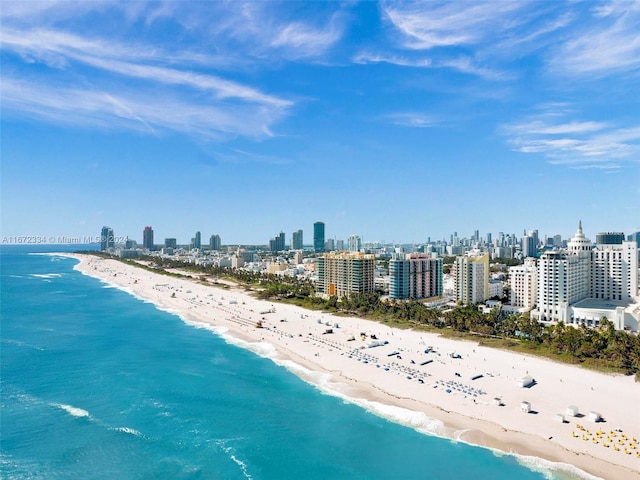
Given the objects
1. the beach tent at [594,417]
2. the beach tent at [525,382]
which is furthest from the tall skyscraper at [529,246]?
the beach tent at [594,417]

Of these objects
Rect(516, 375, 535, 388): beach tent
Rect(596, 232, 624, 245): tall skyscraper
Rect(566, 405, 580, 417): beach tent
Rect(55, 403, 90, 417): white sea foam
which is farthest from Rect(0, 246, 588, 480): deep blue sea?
Rect(596, 232, 624, 245): tall skyscraper

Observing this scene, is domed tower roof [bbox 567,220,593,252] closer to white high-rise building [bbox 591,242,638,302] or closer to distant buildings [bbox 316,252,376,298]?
white high-rise building [bbox 591,242,638,302]

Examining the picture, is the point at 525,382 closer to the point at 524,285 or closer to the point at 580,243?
the point at 524,285

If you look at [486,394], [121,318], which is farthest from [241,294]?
[486,394]

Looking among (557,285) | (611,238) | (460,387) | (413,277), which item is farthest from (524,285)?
(611,238)

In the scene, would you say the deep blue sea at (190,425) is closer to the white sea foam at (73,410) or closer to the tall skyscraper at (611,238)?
the white sea foam at (73,410)

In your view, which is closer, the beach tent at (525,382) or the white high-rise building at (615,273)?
the beach tent at (525,382)
